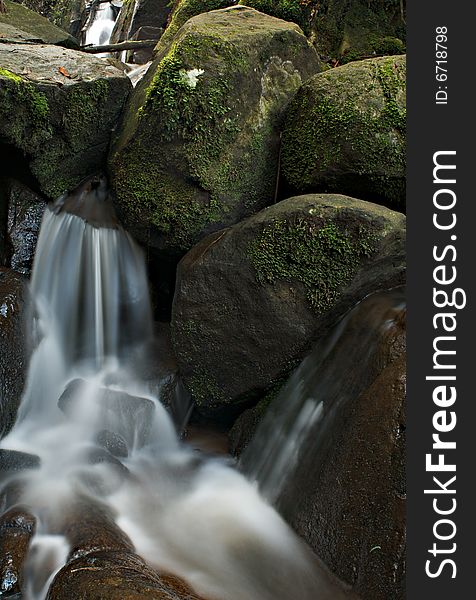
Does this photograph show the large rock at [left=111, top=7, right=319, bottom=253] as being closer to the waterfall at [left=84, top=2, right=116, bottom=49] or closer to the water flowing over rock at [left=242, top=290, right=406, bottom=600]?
the water flowing over rock at [left=242, top=290, right=406, bottom=600]

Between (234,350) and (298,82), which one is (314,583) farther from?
(298,82)

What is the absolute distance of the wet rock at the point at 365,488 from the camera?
9.97 feet

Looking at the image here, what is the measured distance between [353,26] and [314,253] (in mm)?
4322

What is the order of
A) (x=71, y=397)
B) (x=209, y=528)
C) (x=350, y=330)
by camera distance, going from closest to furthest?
(x=209, y=528)
(x=350, y=330)
(x=71, y=397)

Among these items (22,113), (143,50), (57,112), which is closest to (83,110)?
(57,112)

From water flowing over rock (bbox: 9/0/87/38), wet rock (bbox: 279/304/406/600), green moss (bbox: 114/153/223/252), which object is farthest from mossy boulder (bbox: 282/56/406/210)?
water flowing over rock (bbox: 9/0/87/38)

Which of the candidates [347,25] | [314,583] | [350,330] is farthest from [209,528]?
[347,25]

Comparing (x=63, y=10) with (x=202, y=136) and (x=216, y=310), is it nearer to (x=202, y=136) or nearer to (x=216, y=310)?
(x=202, y=136)

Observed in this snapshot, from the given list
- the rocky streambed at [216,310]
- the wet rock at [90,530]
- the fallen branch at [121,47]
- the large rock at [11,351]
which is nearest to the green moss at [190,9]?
the fallen branch at [121,47]

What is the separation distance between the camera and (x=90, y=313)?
221 inches

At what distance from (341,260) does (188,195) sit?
163cm

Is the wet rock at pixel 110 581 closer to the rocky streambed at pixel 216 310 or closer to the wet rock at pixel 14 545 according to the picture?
the rocky streambed at pixel 216 310

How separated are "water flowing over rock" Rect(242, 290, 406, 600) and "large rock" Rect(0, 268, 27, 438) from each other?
1988mm

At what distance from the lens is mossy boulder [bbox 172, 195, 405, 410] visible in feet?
13.6
